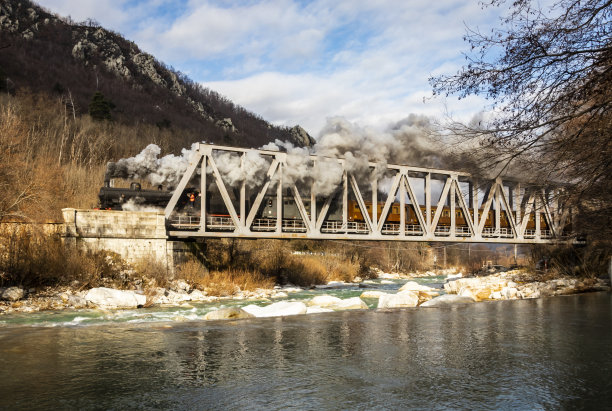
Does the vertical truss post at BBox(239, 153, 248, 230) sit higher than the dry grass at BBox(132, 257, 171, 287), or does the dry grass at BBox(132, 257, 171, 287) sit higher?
the vertical truss post at BBox(239, 153, 248, 230)

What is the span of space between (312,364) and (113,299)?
59.0 feet

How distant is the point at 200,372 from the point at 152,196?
93.3 ft

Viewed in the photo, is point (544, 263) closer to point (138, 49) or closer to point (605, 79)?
point (605, 79)

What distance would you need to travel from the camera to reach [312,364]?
12023mm

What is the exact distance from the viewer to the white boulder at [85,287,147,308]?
26.5 meters

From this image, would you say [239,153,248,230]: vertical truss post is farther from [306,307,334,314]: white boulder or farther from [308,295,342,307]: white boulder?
[306,307,334,314]: white boulder

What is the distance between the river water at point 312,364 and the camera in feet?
30.1

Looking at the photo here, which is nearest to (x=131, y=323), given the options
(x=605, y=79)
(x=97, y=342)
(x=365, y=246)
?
(x=97, y=342)

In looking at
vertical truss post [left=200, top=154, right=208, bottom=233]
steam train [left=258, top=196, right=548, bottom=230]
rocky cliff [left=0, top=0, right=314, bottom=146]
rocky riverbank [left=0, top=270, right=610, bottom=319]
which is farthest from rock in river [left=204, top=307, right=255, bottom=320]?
rocky cliff [left=0, top=0, right=314, bottom=146]

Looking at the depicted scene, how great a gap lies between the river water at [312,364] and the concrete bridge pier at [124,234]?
1418 centimetres

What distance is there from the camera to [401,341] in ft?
49.2

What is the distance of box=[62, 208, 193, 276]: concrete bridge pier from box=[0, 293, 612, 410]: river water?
1418 centimetres

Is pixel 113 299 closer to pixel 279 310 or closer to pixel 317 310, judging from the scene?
pixel 279 310

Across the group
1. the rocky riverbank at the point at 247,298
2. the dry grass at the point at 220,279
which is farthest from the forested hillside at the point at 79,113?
the dry grass at the point at 220,279
